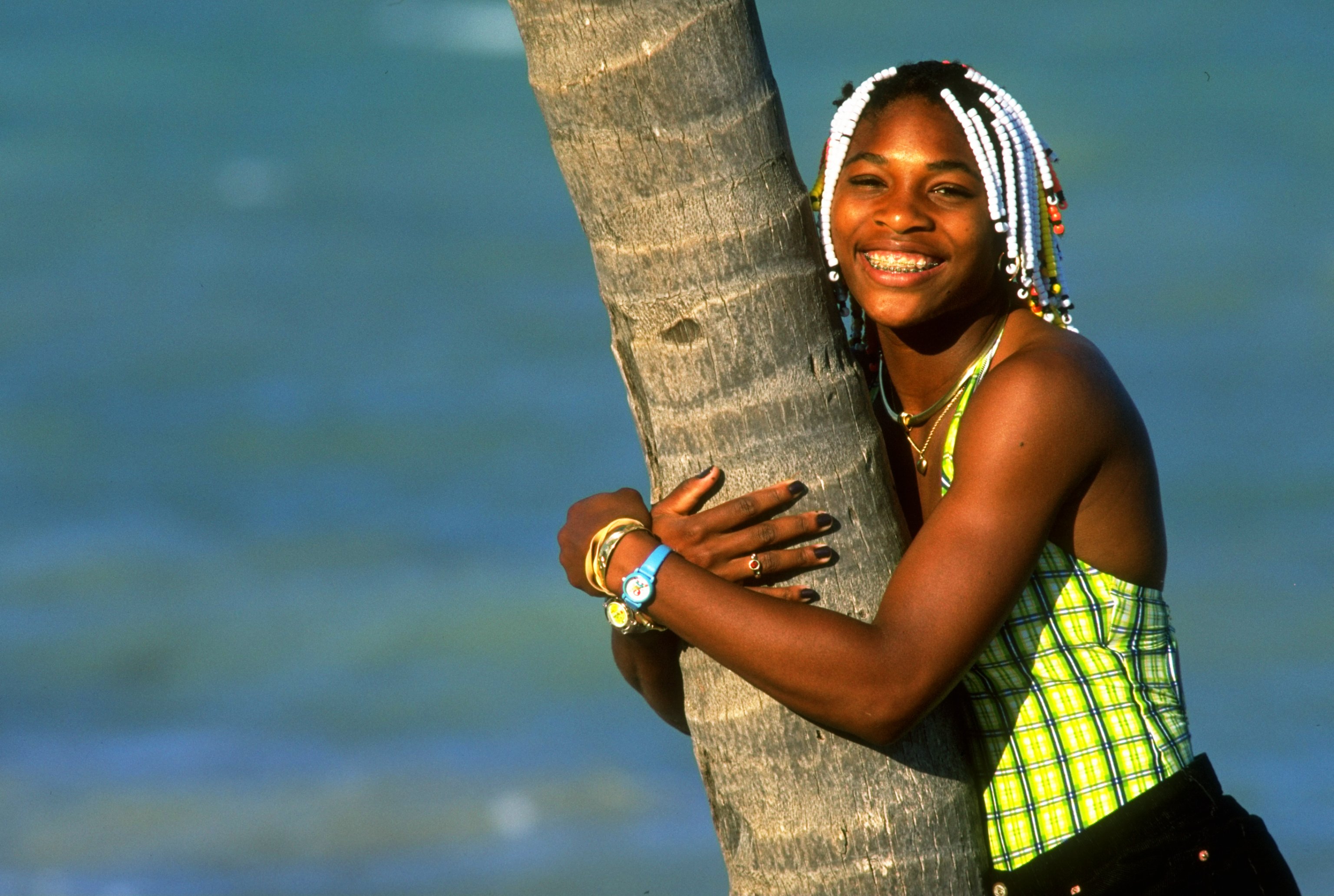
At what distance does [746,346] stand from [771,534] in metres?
0.44

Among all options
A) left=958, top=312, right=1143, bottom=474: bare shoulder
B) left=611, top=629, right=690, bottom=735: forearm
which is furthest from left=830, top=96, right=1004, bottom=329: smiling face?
left=611, top=629, right=690, bottom=735: forearm

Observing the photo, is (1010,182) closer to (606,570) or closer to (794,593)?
(794,593)

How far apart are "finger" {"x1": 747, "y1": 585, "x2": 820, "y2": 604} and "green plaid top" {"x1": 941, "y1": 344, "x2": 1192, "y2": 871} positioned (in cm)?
45

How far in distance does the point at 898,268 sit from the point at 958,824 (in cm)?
141

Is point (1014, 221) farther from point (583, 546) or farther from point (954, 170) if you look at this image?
point (583, 546)

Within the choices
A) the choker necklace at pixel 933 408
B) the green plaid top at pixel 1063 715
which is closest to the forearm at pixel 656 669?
the green plaid top at pixel 1063 715

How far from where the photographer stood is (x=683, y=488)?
11.4ft

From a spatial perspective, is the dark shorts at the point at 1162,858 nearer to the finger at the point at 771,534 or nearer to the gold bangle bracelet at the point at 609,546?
the finger at the point at 771,534

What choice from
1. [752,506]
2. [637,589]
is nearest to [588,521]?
[637,589]

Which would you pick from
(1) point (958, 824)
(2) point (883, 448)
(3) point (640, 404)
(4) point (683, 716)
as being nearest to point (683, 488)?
(3) point (640, 404)

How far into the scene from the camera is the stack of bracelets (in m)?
3.49

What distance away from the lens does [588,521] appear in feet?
11.9

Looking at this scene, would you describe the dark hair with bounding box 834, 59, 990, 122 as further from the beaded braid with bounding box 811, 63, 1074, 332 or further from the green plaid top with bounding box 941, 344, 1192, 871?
the green plaid top with bounding box 941, 344, 1192, 871

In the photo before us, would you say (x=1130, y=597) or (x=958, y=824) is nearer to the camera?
(x=958, y=824)
